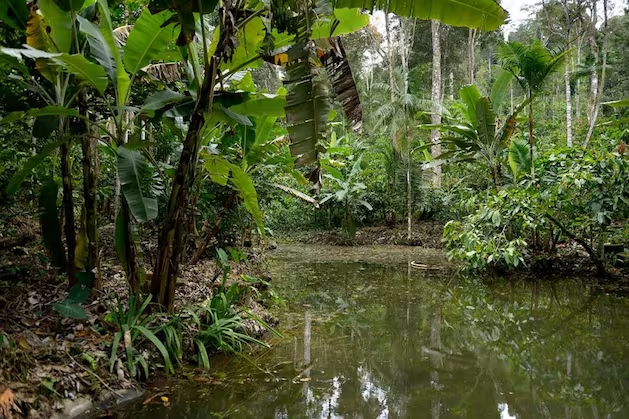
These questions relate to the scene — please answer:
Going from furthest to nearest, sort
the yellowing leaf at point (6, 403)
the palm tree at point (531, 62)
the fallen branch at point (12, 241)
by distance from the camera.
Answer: the palm tree at point (531, 62), the fallen branch at point (12, 241), the yellowing leaf at point (6, 403)

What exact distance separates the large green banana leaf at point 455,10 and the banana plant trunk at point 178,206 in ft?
4.72

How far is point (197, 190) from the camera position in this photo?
4.93 meters

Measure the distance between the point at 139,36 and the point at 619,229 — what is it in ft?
24.7

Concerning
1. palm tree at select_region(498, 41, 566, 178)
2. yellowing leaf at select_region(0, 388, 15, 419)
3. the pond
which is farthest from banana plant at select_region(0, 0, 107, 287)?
palm tree at select_region(498, 41, 566, 178)

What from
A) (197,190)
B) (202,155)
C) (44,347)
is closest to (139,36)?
(202,155)

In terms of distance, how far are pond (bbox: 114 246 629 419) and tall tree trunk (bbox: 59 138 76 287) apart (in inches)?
58.4

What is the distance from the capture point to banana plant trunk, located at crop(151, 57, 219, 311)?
327 cm

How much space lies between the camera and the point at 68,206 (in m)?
3.60

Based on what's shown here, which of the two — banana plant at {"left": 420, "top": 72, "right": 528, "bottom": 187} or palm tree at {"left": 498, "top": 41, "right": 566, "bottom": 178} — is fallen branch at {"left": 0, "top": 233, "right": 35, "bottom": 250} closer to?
banana plant at {"left": 420, "top": 72, "right": 528, "bottom": 187}

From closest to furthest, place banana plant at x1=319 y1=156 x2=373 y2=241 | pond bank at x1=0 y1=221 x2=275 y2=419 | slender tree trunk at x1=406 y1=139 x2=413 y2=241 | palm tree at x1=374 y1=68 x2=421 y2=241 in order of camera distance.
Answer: pond bank at x1=0 y1=221 x2=275 y2=419, palm tree at x1=374 y1=68 x2=421 y2=241, slender tree trunk at x1=406 y1=139 x2=413 y2=241, banana plant at x1=319 y1=156 x2=373 y2=241

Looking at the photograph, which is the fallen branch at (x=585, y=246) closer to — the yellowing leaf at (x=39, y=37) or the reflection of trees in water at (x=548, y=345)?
the reflection of trees in water at (x=548, y=345)

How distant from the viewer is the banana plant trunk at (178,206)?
3.27 m

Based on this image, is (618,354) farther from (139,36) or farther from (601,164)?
(139,36)

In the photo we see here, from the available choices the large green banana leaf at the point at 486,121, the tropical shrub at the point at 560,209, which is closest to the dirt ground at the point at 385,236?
the large green banana leaf at the point at 486,121
